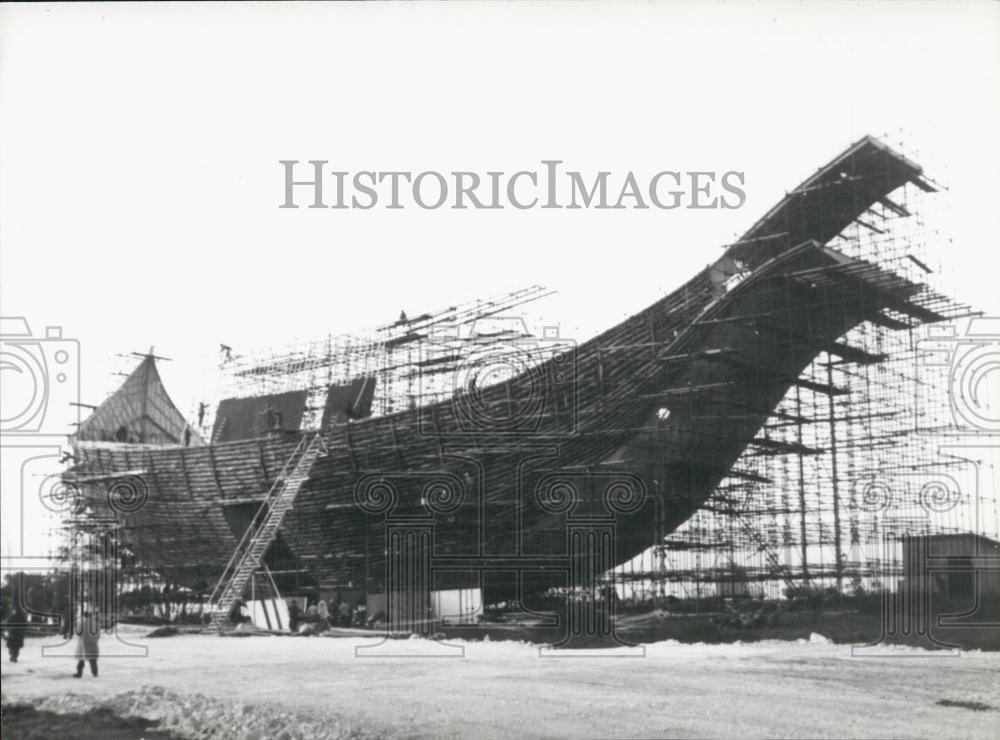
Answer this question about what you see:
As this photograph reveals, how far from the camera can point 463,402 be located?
1711cm

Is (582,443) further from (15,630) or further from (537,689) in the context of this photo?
(15,630)

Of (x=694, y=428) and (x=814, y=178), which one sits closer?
(x=814, y=178)

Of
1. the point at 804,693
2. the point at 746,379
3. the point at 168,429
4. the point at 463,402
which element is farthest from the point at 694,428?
the point at 168,429

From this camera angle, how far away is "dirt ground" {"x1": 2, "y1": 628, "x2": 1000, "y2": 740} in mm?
13453

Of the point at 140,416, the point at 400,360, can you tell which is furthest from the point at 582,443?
the point at 140,416

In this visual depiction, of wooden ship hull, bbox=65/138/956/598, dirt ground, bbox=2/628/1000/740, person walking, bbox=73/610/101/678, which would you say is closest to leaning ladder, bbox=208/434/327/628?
wooden ship hull, bbox=65/138/956/598

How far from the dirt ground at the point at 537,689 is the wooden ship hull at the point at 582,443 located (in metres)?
1.57

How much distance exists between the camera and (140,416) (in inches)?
893

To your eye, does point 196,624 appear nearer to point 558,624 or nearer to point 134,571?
point 134,571

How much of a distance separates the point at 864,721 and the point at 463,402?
6906 millimetres

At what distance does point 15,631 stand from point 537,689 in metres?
6.77

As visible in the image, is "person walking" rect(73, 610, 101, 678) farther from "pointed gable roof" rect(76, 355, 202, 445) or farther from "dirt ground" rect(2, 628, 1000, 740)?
"pointed gable roof" rect(76, 355, 202, 445)

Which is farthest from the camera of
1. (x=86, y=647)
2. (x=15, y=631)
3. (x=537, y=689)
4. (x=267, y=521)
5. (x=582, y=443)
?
(x=267, y=521)

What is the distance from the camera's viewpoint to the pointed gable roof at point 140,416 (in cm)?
1903
